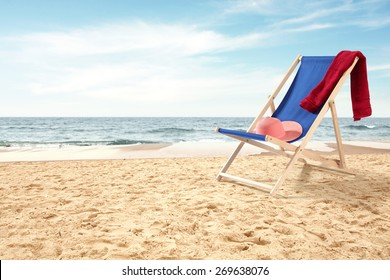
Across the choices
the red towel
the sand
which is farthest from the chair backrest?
the sand

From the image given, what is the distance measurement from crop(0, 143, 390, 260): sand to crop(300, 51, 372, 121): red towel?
82 cm

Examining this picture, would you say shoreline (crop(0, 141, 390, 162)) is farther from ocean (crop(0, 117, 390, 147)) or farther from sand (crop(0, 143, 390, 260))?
ocean (crop(0, 117, 390, 147))

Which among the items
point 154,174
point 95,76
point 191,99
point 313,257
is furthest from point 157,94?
point 313,257

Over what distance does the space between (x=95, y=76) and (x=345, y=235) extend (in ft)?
108

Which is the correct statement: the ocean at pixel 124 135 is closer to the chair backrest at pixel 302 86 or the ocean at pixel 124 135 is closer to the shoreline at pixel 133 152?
the shoreline at pixel 133 152

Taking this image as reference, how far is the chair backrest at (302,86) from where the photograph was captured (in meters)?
3.52

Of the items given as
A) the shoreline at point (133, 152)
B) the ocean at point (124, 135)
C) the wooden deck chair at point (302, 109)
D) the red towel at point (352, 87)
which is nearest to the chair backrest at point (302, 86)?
the wooden deck chair at point (302, 109)

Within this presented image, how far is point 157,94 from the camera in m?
36.8

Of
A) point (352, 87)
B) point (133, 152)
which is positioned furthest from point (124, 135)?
point (352, 87)

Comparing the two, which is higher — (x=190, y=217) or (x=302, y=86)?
(x=302, y=86)

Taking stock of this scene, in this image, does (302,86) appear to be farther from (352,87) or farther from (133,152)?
(133,152)

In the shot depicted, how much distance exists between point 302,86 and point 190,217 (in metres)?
2.19

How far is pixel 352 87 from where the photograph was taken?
11.1ft

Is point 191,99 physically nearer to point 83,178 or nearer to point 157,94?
point 157,94
